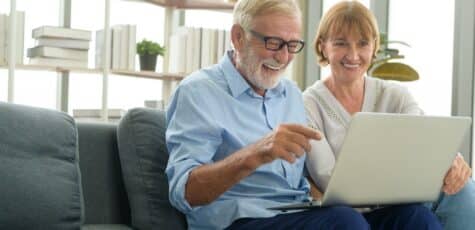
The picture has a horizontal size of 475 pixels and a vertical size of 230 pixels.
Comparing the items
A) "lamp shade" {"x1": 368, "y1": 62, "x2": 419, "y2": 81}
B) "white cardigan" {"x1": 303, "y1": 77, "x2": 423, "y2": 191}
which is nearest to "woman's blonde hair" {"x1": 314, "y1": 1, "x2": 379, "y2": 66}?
"white cardigan" {"x1": 303, "y1": 77, "x2": 423, "y2": 191}

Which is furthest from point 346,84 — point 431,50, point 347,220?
point 431,50

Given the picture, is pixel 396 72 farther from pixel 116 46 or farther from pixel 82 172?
pixel 82 172

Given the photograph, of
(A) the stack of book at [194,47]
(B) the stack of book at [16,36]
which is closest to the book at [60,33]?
(B) the stack of book at [16,36]

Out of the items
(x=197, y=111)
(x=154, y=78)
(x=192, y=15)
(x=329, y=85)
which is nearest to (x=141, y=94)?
(x=154, y=78)

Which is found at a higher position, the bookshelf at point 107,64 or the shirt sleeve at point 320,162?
the bookshelf at point 107,64

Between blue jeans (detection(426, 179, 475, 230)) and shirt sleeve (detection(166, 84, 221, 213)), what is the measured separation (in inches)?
26.7

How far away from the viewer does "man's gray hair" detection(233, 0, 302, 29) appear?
2012 millimetres

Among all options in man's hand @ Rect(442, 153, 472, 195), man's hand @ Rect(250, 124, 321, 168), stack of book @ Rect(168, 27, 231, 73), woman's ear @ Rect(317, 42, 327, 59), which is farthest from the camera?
stack of book @ Rect(168, 27, 231, 73)

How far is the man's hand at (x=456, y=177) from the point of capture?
6.50ft

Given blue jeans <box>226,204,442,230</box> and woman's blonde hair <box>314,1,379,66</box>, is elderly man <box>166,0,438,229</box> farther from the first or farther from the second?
woman's blonde hair <box>314,1,379,66</box>

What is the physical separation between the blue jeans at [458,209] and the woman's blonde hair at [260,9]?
0.65m

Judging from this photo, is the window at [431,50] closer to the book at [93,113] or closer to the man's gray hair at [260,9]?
the book at [93,113]

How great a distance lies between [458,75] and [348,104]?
175 centimetres

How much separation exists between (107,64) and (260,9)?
2.33 m
